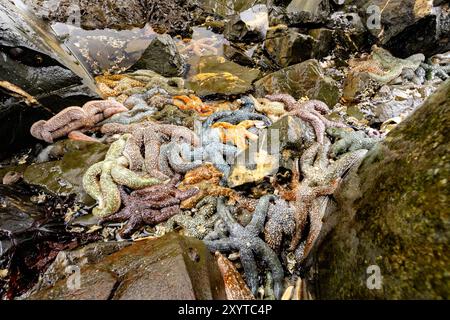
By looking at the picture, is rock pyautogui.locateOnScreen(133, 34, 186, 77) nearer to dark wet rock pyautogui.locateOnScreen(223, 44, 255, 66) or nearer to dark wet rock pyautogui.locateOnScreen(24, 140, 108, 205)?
dark wet rock pyautogui.locateOnScreen(223, 44, 255, 66)

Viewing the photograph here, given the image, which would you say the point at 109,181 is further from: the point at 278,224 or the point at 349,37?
the point at 349,37

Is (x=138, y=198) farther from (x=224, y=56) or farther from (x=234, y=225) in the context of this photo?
(x=224, y=56)

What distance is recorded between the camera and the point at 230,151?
5938 millimetres

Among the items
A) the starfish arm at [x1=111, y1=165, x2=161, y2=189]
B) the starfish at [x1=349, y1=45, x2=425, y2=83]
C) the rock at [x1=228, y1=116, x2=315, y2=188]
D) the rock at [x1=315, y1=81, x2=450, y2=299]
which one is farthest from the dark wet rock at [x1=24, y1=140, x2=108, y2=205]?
the starfish at [x1=349, y1=45, x2=425, y2=83]

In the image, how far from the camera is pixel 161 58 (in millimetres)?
10000

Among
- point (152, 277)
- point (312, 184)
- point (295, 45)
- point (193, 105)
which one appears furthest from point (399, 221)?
point (295, 45)

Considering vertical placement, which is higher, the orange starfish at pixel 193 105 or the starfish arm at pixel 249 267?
the orange starfish at pixel 193 105

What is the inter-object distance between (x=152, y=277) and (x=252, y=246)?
5.86 feet

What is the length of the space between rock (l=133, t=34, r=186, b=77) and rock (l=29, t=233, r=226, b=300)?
8064 mm

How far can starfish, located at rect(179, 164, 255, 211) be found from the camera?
500cm

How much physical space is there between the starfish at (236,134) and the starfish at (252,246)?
1997 mm

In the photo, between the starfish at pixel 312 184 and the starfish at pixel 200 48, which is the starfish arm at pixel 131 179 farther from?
the starfish at pixel 200 48

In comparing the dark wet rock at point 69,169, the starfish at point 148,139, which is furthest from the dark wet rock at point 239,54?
the dark wet rock at point 69,169

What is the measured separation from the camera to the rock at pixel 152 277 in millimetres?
2656
